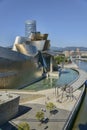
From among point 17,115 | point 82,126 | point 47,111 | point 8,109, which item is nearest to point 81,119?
point 82,126

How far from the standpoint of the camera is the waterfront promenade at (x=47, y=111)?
1695 centimetres

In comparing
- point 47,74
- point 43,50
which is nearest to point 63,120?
point 47,74

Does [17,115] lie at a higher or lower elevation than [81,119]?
higher

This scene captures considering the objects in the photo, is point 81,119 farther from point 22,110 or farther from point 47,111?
point 22,110

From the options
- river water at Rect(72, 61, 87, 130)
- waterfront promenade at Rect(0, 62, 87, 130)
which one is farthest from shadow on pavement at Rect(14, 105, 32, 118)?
river water at Rect(72, 61, 87, 130)

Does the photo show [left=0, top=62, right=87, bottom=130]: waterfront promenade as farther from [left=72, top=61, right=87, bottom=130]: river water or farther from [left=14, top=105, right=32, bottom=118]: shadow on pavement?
[left=72, top=61, right=87, bottom=130]: river water

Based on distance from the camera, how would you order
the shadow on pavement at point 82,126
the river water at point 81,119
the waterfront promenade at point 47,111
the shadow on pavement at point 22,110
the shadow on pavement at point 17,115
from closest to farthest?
the shadow on pavement at point 17,115 < the waterfront promenade at point 47,111 < the shadow on pavement at point 82,126 < the river water at point 81,119 < the shadow on pavement at point 22,110

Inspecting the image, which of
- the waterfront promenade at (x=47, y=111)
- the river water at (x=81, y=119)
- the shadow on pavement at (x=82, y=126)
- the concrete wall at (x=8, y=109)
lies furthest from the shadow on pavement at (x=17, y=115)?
the shadow on pavement at (x=82, y=126)

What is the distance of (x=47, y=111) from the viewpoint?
20.0m

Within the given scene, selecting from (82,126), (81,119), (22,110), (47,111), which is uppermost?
(47,111)

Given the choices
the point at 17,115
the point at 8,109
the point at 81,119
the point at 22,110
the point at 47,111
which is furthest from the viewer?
the point at 81,119

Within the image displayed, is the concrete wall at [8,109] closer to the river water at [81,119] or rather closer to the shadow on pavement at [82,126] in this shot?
the river water at [81,119]

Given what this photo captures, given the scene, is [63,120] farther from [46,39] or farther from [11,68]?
[46,39]

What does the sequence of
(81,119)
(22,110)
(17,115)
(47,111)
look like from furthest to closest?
(81,119) < (22,110) < (47,111) < (17,115)
